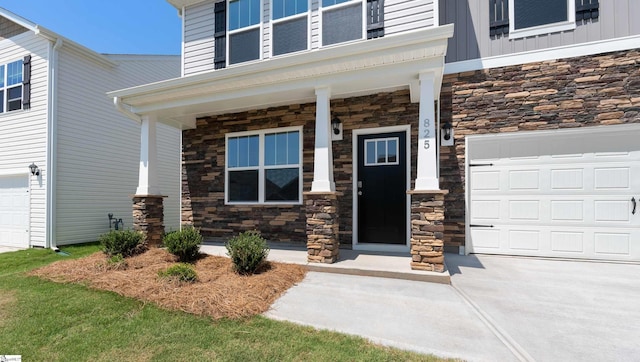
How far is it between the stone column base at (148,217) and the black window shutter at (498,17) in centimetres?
741

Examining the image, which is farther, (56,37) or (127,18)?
(127,18)

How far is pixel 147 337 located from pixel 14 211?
366 inches

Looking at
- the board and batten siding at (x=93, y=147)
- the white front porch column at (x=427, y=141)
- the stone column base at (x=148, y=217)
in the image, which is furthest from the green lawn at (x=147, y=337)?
the board and batten siding at (x=93, y=147)

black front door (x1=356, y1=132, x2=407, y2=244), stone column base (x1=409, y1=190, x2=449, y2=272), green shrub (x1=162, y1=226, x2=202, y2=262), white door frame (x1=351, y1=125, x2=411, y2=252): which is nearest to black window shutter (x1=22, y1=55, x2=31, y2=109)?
green shrub (x1=162, y1=226, x2=202, y2=262)

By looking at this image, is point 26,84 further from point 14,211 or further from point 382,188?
point 382,188

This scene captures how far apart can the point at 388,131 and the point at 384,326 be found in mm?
3840

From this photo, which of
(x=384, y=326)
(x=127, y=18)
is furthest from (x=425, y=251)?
(x=127, y=18)

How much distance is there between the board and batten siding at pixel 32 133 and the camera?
25.3 feet

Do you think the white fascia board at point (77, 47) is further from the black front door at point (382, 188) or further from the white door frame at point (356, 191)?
the black front door at point (382, 188)

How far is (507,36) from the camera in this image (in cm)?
532

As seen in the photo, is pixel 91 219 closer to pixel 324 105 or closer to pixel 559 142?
pixel 324 105

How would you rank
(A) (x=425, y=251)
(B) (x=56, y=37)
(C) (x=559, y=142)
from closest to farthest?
(A) (x=425, y=251) → (C) (x=559, y=142) → (B) (x=56, y=37)

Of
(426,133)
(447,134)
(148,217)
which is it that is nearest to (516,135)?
(447,134)

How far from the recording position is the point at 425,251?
3.94m
